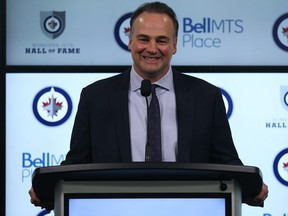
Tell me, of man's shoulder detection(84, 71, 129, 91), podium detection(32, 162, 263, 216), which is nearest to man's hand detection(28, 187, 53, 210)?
podium detection(32, 162, 263, 216)

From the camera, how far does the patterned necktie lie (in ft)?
7.57

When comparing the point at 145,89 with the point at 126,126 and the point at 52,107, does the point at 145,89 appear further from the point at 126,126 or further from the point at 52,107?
the point at 52,107

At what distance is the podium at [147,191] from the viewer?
158 cm

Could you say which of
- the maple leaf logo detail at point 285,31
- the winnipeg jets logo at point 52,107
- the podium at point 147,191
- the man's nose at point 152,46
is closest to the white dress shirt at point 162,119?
the man's nose at point 152,46

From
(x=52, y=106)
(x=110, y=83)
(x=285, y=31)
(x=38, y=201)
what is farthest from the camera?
(x=285, y=31)

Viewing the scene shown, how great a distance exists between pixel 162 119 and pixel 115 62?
2251mm

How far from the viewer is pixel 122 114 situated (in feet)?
7.90

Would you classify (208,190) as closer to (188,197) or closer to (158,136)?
(188,197)

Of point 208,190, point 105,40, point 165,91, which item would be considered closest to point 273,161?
point 105,40

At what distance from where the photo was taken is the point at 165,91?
255cm

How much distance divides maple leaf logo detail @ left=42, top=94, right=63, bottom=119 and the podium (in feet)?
9.60

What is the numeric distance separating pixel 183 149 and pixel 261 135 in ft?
7.67

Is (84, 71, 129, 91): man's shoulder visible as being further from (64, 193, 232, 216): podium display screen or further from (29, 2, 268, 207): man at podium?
(64, 193, 232, 216): podium display screen

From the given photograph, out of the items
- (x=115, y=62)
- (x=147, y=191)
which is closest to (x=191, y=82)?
(x=147, y=191)
